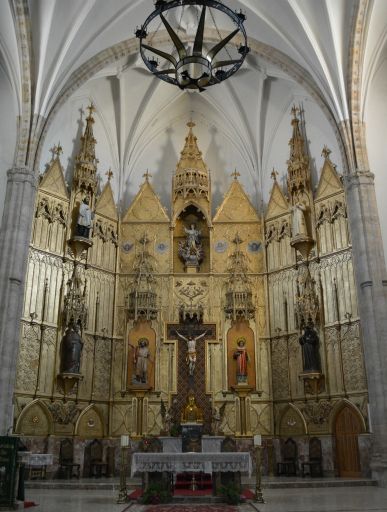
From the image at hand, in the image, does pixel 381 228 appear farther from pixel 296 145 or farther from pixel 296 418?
pixel 296 418

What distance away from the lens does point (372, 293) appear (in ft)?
52.7

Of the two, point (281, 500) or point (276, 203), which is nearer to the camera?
point (281, 500)

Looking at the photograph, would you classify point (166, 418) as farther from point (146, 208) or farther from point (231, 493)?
point (146, 208)

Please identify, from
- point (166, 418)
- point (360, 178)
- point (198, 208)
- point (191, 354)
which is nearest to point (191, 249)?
point (198, 208)

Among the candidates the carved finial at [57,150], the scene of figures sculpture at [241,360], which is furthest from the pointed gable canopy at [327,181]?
the carved finial at [57,150]

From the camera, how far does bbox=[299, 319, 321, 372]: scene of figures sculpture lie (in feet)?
60.8

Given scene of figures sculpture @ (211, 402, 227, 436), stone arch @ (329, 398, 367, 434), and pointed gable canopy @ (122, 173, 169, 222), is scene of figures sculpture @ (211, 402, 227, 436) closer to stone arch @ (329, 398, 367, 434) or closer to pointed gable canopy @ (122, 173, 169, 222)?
stone arch @ (329, 398, 367, 434)

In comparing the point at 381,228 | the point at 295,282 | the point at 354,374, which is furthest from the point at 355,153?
the point at 354,374

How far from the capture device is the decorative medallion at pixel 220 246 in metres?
22.4

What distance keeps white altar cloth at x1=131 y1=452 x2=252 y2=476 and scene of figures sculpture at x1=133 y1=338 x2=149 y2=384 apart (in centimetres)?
829

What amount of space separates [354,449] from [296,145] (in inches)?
465

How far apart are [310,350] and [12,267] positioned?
1038 centimetres

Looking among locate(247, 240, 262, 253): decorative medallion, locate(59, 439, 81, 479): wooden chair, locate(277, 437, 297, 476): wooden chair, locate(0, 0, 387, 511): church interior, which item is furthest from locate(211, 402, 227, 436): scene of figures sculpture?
locate(247, 240, 262, 253): decorative medallion

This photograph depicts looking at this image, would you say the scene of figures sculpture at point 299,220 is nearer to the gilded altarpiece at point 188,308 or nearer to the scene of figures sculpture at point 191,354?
the gilded altarpiece at point 188,308
